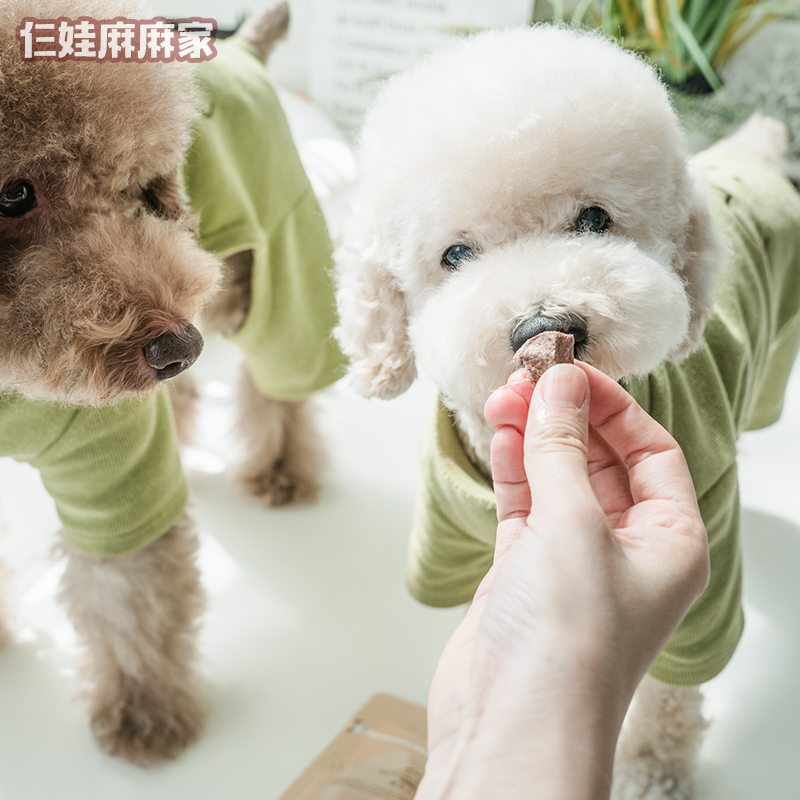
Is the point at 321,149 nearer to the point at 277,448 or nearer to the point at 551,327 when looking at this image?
the point at 277,448

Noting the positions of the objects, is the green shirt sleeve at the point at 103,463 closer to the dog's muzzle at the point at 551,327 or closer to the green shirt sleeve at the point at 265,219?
the green shirt sleeve at the point at 265,219

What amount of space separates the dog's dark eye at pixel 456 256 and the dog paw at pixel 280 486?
2.27ft

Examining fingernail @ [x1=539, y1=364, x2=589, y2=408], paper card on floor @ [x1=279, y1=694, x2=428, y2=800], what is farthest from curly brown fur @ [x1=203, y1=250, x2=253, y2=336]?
fingernail @ [x1=539, y1=364, x2=589, y2=408]

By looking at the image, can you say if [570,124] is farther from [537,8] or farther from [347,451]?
[537,8]

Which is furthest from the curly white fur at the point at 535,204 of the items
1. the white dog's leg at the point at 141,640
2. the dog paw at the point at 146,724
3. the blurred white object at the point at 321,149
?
the blurred white object at the point at 321,149

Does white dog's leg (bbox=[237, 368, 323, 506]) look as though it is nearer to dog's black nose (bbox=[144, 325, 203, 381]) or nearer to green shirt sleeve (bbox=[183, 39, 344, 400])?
green shirt sleeve (bbox=[183, 39, 344, 400])

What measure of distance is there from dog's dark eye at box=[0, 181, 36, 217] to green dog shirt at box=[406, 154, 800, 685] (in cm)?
41

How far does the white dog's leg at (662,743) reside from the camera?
811mm

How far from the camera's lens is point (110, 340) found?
62 centimetres

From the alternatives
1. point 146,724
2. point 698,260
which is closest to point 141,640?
point 146,724

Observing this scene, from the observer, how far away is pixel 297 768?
0.89 m

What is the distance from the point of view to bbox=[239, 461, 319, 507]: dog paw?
4.06ft

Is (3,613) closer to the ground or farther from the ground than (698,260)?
closer to the ground

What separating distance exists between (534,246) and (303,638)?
0.66 metres
